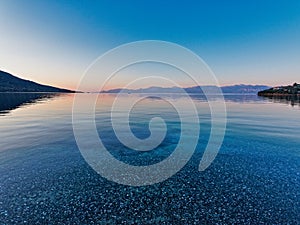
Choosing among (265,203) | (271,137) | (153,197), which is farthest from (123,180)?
(271,137)

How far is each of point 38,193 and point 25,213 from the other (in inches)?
61.1

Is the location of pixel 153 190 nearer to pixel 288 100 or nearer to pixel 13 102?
pixel 13 102

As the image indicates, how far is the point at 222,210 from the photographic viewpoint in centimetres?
794

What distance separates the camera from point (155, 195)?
9.20m

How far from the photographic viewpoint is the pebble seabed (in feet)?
24.6

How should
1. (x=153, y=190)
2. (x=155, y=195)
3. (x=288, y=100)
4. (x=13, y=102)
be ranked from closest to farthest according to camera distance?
(x=155, y=195) < (x=153, y=190) < (x=13, y=102) < (x=288, y=100)

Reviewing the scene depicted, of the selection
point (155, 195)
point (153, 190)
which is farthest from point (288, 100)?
point (155, 195)

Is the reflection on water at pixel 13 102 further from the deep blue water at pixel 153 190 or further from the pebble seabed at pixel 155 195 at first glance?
the pebble seabed at pixel 155 195

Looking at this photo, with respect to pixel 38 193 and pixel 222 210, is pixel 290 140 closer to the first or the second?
pixel 222 210

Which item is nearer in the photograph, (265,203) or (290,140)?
(265,203)

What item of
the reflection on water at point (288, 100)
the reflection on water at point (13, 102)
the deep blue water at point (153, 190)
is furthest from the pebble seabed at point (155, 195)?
the reflection on water at point (288, 100)

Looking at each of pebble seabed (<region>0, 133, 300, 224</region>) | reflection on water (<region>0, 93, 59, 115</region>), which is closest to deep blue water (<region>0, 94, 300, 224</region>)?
pebble seabed (<region>0, 133, 300, 224</region>)

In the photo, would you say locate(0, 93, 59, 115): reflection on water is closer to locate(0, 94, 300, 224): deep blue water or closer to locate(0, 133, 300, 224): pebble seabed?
locate(0, 94, 300, 224): deep blue water

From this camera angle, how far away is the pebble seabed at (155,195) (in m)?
7.51
